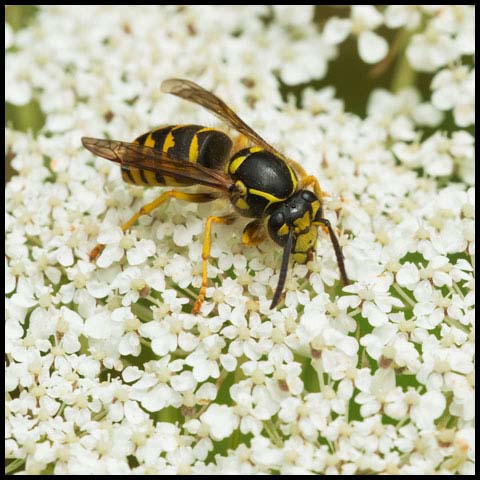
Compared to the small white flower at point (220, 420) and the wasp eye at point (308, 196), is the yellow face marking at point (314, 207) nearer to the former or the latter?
the wasp eye at point (308, 196)

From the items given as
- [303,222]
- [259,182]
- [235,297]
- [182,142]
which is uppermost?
[182,142]

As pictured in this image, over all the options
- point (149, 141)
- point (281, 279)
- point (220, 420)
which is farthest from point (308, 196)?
point (220, 420)

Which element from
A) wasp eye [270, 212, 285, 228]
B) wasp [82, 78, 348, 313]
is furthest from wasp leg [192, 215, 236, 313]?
wasp eye [270, 212, 285, 228]

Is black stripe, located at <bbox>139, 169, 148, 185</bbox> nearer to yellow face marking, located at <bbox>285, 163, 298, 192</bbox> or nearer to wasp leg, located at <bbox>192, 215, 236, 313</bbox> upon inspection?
wasp leg, located at <bbox>192, 215, 236, 313</bbox>

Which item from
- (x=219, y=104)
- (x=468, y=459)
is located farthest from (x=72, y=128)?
(x=468, y=459)

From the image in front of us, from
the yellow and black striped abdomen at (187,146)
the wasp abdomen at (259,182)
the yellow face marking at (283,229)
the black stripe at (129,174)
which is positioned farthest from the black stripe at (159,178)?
the yellow face marking at (283,229)

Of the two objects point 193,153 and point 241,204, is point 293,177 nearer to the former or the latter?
point 241,204

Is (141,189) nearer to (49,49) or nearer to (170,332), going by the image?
(170,332)
